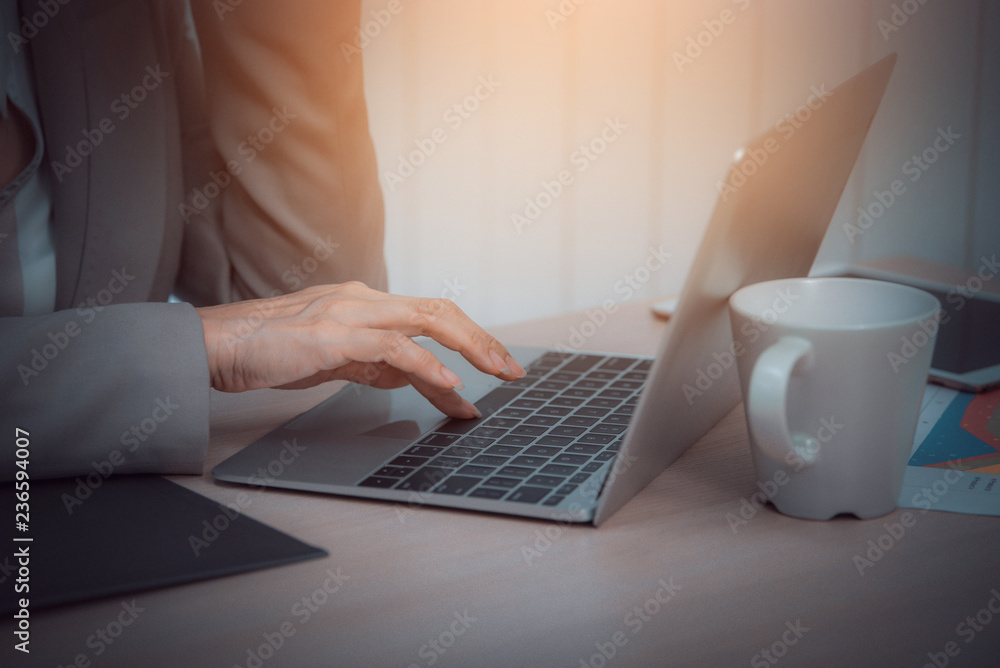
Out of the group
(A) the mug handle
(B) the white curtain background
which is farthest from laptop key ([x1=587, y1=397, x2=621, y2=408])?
(B) the white curtain background

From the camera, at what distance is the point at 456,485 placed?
22.9 inches

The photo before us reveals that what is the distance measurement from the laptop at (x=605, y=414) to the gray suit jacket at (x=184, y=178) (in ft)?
0.39

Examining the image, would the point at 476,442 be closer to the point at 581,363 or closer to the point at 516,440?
the point at 516,440

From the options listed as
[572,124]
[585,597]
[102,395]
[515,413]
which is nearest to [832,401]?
[585,597]

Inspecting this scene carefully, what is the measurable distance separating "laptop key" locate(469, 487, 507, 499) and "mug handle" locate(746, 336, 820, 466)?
0.55 feet

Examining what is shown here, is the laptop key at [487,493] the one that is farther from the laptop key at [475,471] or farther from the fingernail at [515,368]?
the fingernail at [515,368]

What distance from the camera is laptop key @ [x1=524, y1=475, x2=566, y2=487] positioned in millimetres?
570

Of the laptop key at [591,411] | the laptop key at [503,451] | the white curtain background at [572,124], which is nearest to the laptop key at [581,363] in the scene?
the laptop key at [591,411]

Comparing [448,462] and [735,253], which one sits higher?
[735,253]

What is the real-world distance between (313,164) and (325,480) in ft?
2.33

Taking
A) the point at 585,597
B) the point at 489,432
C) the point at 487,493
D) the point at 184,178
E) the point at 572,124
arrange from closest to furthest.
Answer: the point at 585,597
the point at 487,493
the point at 489,432
the point at 184,178
the point at 572,124

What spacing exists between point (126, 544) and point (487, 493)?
0.22 m

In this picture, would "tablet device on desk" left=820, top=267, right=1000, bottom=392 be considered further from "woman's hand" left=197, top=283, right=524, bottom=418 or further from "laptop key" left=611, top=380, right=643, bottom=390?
"woman's hand" left=197, top=283, right=524, bottom=418

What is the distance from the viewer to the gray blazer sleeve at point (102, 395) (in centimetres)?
62
